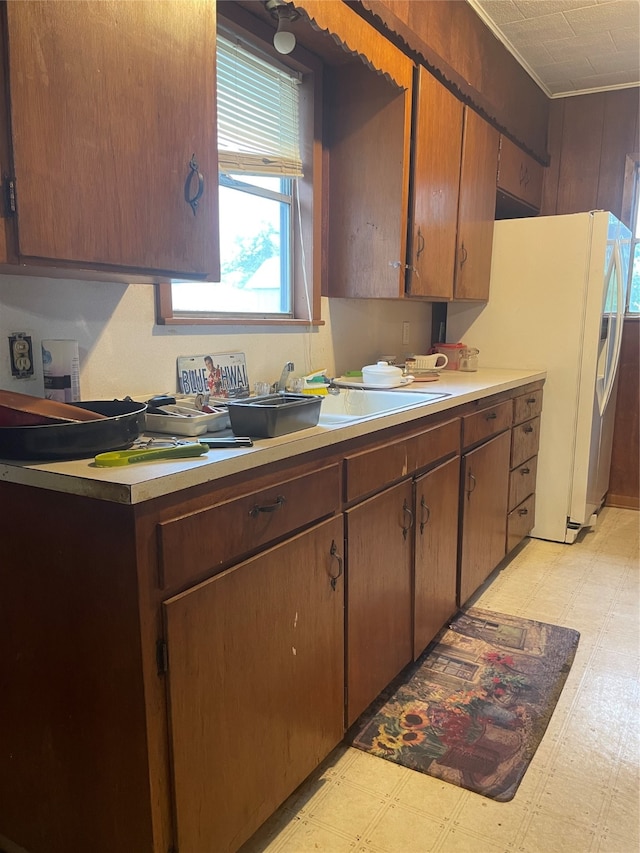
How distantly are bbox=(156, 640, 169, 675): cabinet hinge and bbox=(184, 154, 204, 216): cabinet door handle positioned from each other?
932 millimetres

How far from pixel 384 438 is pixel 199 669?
0.81 m

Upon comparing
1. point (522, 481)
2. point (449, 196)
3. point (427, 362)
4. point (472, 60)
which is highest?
point (472, 60)

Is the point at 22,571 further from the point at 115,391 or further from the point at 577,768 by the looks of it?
the point at 577,768

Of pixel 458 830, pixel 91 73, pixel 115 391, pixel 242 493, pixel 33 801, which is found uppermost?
pixel 91 73

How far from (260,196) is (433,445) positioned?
43.0 inches

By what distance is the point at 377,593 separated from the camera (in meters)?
1.70

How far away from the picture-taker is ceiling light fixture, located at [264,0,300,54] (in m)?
1.77

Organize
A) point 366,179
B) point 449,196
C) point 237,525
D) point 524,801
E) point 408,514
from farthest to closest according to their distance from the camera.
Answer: point 449,196
point 366,179
point 408,514
point 524,801
point 237,525

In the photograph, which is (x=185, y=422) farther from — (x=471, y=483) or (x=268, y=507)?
(x=471, y=483)

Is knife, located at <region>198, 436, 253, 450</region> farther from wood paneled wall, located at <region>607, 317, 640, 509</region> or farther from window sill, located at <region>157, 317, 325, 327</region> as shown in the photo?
wood paneled wall, located at <region>607, 317, 640, 509</region>

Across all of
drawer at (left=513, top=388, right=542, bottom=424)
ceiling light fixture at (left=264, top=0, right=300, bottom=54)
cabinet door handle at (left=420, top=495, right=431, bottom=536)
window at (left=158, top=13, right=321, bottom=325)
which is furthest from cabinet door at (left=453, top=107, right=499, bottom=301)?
cabinet door handle at (left=420, top=495, right=431, bottom=536)

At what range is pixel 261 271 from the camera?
2309 mm

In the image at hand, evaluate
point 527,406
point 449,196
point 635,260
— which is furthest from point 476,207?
point 635,260

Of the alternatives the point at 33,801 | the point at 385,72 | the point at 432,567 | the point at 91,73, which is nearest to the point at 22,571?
the point at 33,801
